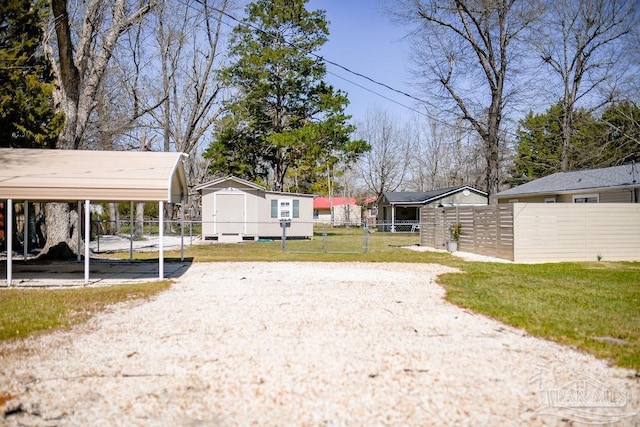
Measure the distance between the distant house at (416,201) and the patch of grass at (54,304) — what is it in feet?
77.9

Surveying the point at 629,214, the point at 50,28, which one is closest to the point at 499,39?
the point at 629,214

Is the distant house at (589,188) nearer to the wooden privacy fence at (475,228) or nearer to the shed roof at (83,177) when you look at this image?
the wooden privacy fence at (475,228)

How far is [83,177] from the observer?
30.8 feet

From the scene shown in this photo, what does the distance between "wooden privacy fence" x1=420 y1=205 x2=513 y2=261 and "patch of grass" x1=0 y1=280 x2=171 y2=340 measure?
10130mm

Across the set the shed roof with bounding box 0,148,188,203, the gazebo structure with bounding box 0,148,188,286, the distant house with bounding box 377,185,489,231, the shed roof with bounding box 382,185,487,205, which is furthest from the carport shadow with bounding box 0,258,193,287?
the shed roof with bounding box 382,185,487,205

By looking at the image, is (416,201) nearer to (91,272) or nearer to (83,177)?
(91,272)

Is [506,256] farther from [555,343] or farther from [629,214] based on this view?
[555,343]

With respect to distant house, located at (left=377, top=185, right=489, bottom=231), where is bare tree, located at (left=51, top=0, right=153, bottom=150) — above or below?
above

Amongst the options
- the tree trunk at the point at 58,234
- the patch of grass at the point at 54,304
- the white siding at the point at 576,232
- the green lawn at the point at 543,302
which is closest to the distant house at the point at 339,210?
the white siding at the point at 576,232

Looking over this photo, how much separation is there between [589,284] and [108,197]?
9739mm

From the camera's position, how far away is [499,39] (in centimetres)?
2095

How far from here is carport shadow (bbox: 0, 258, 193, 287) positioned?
381 inches

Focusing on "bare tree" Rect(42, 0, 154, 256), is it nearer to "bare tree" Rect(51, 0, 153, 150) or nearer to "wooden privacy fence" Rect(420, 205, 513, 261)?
"bare tree" Rect(51, 0, 153, 150)

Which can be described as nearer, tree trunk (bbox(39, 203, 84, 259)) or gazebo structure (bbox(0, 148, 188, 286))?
gazebo structure (bbox(0, 148, 188, 286))
